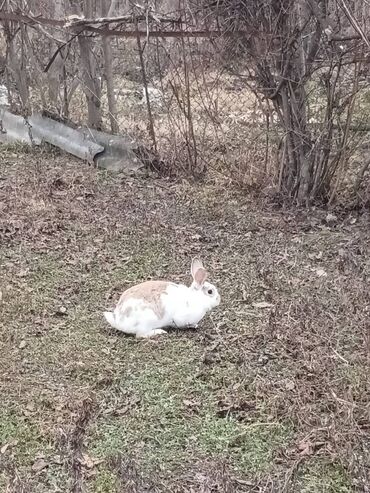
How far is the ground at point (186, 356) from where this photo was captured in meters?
3.38

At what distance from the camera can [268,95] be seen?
680 centimetres

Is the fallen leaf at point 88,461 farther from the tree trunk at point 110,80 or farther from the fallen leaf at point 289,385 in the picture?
the tree trunk at point 110,80

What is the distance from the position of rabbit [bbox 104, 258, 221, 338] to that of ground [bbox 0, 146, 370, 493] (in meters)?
0.11

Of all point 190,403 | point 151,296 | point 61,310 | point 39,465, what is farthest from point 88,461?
point 61,310

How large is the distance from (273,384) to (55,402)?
1.23 metres

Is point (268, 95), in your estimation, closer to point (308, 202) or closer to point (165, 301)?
point (308, 202)

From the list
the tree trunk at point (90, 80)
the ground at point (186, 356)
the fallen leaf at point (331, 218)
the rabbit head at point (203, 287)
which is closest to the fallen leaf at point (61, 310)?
the ground at point (186, 356)

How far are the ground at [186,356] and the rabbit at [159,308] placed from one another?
11 centimetres

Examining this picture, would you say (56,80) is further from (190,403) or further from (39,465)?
(39,465)

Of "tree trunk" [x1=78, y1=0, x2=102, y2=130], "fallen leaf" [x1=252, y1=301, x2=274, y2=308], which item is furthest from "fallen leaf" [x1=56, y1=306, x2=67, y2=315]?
"tree trunk" [x1=78, y1=0, x2=102, y2=130]

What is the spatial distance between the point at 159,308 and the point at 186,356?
1.20 ft

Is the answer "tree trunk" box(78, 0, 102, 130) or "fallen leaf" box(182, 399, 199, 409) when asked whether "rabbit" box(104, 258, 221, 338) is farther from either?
"tree trunk" box(78, 0, 102, 130)

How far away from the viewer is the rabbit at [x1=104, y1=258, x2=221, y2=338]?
4492mm

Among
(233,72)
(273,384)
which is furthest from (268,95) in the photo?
(273,384)
